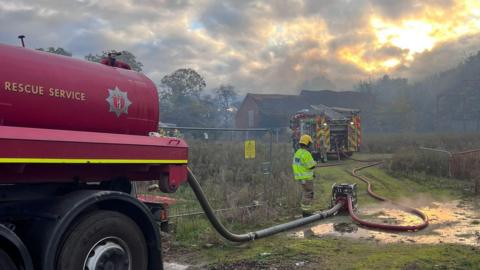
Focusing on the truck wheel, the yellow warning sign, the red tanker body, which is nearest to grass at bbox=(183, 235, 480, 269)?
the truck wheel

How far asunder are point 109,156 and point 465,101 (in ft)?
175

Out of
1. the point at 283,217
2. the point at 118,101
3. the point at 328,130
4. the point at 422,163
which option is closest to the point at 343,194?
the point at 283,217

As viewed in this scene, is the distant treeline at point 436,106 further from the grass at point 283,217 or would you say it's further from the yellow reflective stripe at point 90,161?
the yellow reflective stripe at point 90,161

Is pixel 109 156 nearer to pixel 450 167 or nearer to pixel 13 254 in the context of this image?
pixel 13 254

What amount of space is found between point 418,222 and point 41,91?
720 centimetres

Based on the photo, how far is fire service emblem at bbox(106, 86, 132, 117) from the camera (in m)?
4.08

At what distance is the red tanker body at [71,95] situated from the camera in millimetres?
3367

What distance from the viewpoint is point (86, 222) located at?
12.0 ft

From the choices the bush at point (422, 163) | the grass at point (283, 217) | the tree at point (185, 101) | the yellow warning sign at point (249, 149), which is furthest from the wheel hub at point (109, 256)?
the tree at point (185, 101)

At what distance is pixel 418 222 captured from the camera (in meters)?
8.37

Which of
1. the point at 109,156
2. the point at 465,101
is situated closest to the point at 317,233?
the point at 109,156

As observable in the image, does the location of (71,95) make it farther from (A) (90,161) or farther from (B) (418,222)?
(B) (418,222)

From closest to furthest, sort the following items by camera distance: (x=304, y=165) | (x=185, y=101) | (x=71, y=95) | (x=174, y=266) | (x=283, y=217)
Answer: (x=71, y=95) < (x=174, y=266) < (x=283, y=217) < (x=304, y=165) < (x=185, y=101)

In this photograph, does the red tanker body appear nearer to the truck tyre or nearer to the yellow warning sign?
the truck tyre
